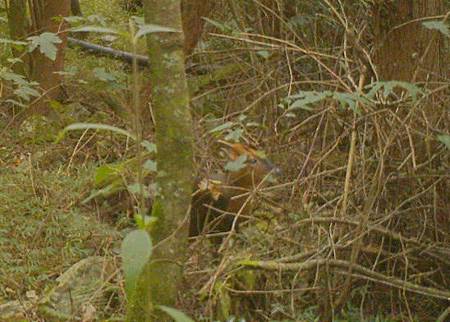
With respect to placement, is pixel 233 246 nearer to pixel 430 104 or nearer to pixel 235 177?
pixel 235 177

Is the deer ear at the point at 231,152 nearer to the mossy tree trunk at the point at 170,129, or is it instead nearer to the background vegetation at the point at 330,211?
the background vegetation at the point at 330,211

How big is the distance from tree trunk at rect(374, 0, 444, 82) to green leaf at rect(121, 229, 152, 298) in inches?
109

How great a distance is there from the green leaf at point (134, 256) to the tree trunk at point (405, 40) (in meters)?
2.76

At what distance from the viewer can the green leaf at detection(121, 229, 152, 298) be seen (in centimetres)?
222

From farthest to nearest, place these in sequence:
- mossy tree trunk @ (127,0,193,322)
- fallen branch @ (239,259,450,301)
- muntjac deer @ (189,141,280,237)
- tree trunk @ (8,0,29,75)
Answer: tree trunk @ (8,0,29,75)
muntjac deer @ (189,141,280,237)
fallen branch @ (239,259,450,301)
mossy tree trunk @ (127,0,193,322)

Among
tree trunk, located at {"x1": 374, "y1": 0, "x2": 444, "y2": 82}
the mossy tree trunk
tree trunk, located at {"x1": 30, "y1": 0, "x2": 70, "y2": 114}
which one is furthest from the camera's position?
tree trunk, located at {"x1": 30, "y1": 0, "x2": 70, "y2": 114}

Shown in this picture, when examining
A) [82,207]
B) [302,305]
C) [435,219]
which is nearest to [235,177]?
[302,305]

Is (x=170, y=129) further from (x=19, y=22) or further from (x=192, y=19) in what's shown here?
(x=19, y=22)

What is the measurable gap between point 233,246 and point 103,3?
9155 millimetres

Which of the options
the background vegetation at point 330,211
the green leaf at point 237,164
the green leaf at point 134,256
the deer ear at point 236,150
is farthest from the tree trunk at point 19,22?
the green leaf at point 134,256

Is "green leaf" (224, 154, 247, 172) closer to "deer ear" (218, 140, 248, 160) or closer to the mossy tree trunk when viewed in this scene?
"deer ear" (218, 140, 248, 160)

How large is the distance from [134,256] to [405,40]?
115 inches

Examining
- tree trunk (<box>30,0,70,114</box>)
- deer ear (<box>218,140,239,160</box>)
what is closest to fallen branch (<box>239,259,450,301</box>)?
deer ear (<box>218,140,239,160</box>)

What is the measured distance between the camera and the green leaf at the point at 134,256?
2217mm
